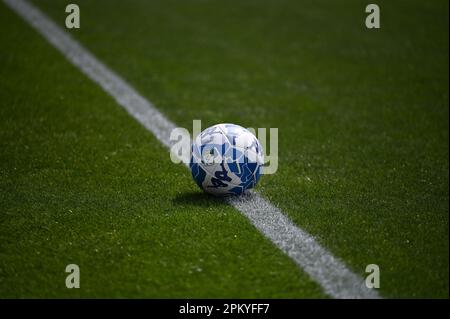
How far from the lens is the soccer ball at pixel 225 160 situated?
481 centimetres

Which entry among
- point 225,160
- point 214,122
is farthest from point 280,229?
point 214,122

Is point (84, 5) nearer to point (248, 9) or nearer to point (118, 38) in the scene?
point (118, 38)

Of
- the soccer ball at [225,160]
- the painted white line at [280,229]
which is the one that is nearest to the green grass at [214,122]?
the painted white line at [280,229]

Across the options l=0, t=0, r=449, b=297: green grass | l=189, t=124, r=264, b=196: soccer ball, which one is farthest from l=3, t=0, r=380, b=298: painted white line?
l=189, t=124, r=264, b=196: soccer ball

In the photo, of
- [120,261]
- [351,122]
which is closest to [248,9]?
[351,122]

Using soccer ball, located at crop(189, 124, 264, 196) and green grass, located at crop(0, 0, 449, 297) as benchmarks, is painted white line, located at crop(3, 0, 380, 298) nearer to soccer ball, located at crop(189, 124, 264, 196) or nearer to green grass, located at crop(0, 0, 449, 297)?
green grass, located at crop(0, 0, 449, 297)

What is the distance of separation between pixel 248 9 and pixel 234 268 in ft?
30.2

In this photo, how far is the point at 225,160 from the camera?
4.79 m

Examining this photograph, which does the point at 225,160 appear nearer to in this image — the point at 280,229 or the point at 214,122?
the point at 280,229

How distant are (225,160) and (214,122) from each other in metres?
2.39

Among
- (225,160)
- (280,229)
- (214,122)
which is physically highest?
(214,122)

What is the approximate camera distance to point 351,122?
7.22 m

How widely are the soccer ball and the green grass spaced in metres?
0.21

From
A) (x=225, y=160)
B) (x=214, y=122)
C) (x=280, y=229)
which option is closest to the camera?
(x=280, y=229)
